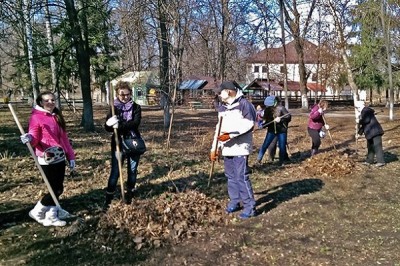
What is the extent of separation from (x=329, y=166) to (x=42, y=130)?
5.62m

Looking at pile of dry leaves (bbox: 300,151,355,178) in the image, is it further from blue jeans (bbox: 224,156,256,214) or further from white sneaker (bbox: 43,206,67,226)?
white sneaker (bbox: 43,206,67,226)

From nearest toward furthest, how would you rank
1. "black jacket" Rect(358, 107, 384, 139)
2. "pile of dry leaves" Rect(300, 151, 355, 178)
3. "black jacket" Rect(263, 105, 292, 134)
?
"pile of dry leaves" Rect(300, 151, 355, 178) < "black jacket" Rect(358, 107, 384, 139) < "black jacket" Rect(263, 105, 292, 134)

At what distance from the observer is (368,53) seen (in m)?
40.3

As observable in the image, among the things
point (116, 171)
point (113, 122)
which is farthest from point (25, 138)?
point (116, 171)

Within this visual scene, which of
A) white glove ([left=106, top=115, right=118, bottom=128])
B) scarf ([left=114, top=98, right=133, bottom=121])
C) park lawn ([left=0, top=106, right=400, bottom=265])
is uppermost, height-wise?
scarf ([left=114, top=98, right=133, bottom=121])

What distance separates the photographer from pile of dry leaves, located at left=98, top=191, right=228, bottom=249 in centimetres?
471

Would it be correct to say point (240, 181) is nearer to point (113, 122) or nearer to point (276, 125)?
point (113, 122)

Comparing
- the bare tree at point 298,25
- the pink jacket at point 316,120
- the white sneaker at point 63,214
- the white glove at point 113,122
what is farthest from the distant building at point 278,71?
the white sneaker at point 63,214

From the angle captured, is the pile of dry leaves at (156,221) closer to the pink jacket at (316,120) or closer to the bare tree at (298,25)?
the pink jacket at (316,120)

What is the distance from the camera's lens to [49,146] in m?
4.96

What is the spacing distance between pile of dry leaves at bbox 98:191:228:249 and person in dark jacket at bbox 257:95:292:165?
171 inches

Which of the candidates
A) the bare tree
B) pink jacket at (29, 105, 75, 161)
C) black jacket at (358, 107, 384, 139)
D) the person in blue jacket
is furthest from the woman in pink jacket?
the bare tree

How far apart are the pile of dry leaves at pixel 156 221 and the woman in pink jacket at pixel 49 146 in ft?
2.33

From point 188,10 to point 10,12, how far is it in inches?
241
